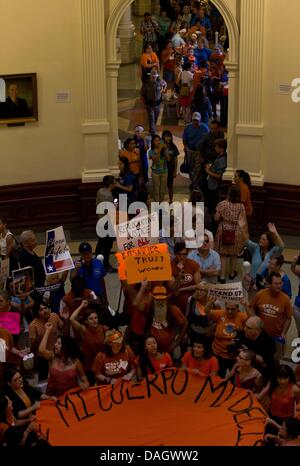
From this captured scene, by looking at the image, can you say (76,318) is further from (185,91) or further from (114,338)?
(185,91)

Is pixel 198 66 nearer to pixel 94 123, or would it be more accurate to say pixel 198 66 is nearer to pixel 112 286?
pixel 94 123

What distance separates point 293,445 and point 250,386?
136 cm

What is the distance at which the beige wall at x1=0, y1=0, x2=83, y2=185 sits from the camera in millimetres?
15234

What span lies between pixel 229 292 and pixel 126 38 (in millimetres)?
19989

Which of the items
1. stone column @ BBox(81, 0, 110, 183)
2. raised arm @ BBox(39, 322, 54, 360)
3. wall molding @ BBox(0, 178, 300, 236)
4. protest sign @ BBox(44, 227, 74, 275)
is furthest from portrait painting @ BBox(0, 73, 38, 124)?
raised arm @ BBox(39, 322, 54, 360)

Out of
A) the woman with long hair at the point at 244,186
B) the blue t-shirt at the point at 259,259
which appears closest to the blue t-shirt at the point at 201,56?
the woman with long hair at the point at 244,186

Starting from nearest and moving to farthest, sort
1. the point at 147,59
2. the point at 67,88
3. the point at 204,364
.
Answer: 1. the point at 204,364
2. the point at 67,88
3. the point at 147,59

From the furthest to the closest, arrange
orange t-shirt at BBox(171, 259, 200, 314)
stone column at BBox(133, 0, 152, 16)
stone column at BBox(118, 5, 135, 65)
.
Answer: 1. stone column at BBox(133, 0, 152, 16)
2. stone column at BBox(118, 5, 135, 65)
3. orange t-shirt at BBox(171, 259, 200, 314)

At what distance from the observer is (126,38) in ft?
94.8

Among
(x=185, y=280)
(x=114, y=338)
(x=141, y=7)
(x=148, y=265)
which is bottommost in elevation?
(x=114, y=338)

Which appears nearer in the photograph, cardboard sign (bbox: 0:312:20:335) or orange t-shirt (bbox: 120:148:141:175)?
cardboard sign (bbox: 0:312:20:335)

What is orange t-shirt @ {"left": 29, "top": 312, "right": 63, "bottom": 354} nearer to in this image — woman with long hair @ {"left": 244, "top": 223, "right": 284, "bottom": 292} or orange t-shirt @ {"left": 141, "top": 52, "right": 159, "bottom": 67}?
woman with long hair @ {"left": 244, "top": 223, "right": 284, "bottom": 292}

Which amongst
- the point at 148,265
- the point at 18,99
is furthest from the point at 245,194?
the point at 18,99

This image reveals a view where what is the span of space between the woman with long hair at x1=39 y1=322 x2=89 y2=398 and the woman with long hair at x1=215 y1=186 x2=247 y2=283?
15.1 ft
